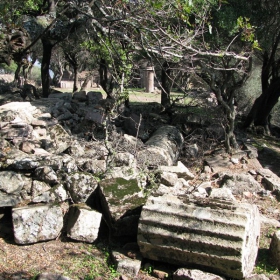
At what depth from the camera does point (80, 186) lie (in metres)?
4.88

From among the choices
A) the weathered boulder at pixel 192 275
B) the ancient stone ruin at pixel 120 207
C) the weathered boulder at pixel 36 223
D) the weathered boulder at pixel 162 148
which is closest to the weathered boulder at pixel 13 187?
the ancient stone ruin at pixel 120 207

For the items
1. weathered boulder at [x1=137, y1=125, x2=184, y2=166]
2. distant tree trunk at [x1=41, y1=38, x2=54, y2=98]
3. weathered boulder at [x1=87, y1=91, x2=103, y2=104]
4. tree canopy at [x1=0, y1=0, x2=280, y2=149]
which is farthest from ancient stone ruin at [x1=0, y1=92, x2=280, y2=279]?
distant tree trunk at [x1=41, y1=38, x2=54, y2=98]

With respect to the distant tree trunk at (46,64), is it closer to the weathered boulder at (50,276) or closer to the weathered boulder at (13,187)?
the weathered boulder at (13,187)

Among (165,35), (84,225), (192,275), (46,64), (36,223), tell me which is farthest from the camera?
(46,64)

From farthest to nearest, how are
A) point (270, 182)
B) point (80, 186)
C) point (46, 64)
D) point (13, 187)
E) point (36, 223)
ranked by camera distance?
1. point (46, 64)
2. point (270, 182)
3. point (80, 186)
4. point (13, 187)
5. point (36, 223)

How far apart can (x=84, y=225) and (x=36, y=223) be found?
0.54m

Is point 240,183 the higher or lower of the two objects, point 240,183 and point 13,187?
the lower

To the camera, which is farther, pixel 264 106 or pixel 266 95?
pixel 264 106

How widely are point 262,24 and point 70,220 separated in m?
8.18

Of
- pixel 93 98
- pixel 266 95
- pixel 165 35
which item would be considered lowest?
pixel 93 98

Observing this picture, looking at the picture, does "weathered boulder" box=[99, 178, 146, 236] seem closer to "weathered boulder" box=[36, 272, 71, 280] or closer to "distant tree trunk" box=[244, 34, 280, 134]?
"weathered boulder" box=[36, 272, 71, 280]

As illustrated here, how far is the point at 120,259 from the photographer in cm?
411

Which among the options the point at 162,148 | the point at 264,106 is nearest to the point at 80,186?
the point at 162,148

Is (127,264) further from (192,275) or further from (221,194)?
(221,194)
